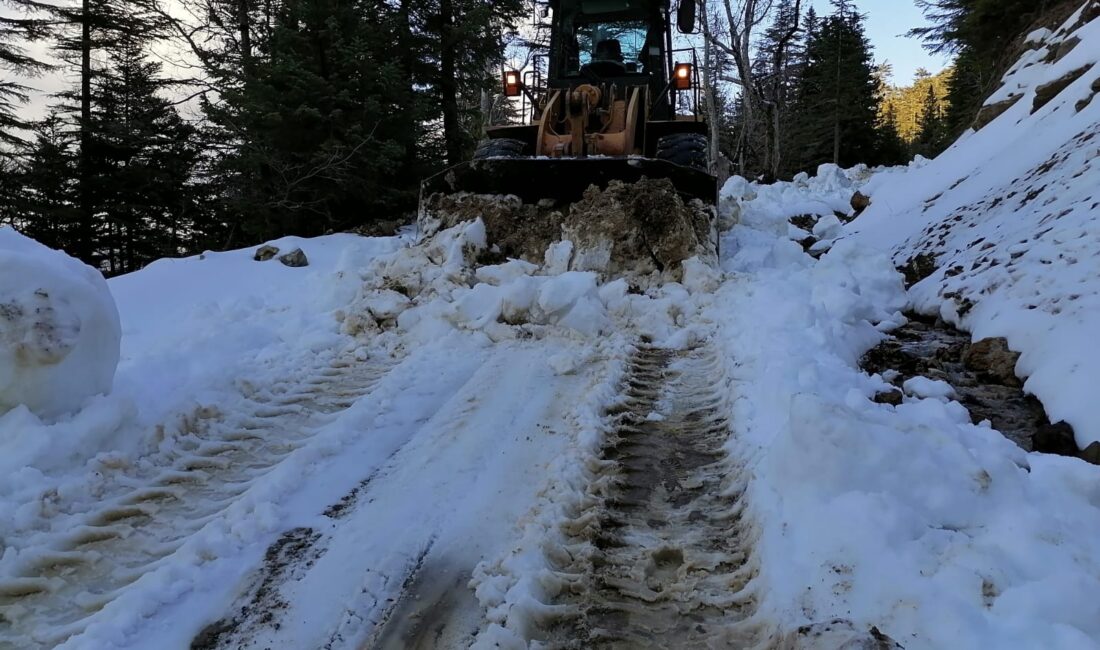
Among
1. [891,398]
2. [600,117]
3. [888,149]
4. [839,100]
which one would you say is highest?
[839,100]

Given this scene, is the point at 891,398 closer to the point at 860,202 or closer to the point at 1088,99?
the point at 1088,99

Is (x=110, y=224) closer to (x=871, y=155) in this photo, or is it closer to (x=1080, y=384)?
(x=1080, y=384)

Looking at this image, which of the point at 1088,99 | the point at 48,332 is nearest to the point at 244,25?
the point at 48,332

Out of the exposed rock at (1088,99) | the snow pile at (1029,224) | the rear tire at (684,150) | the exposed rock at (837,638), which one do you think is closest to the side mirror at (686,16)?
the rear tire at (684,150)

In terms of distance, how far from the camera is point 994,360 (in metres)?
4.10

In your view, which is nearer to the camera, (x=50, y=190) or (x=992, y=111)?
(x=992, y=111)

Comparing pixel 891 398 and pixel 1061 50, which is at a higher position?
pixel 1061 50

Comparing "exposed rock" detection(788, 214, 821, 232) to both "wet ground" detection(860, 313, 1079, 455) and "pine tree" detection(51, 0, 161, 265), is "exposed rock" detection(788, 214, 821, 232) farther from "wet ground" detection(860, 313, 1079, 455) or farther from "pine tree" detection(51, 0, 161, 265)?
"pine tree" detection(51, 0, 161, 265)

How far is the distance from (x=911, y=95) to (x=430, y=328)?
76.4 metres

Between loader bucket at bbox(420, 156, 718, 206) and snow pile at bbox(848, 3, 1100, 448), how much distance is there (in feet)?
7.78

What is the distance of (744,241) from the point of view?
8.08 meters

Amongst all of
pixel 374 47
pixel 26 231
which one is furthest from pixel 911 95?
pixel 26 231

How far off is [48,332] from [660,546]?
111 inches

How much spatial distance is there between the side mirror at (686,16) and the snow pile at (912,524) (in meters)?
5.70
